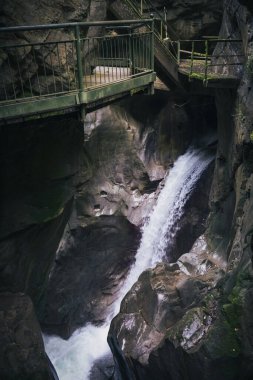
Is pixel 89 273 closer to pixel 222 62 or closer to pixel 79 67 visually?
pixel 222 62

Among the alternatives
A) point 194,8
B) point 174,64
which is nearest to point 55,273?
point 174,64

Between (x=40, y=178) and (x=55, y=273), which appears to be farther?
(x=55, y=273)

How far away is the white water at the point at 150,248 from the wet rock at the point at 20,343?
3.10m

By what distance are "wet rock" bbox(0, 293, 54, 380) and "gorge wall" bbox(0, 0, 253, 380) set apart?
0.02m

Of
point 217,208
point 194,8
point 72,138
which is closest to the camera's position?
point 72,138

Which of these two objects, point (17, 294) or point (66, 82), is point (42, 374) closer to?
point (17, 294)

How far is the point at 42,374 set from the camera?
29.8 ft

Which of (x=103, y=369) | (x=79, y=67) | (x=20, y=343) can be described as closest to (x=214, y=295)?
(x=20, y=343)

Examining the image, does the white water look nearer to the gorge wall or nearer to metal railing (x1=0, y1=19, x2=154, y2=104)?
the gorge wall

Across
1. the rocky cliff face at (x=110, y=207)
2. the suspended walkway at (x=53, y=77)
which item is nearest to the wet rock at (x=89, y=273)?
the rocky cliff face at (x=110, y=207)

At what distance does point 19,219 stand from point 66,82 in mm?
3117

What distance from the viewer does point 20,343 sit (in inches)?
356

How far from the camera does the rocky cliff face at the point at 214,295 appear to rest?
734 cm

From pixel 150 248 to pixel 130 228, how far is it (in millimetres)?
976
